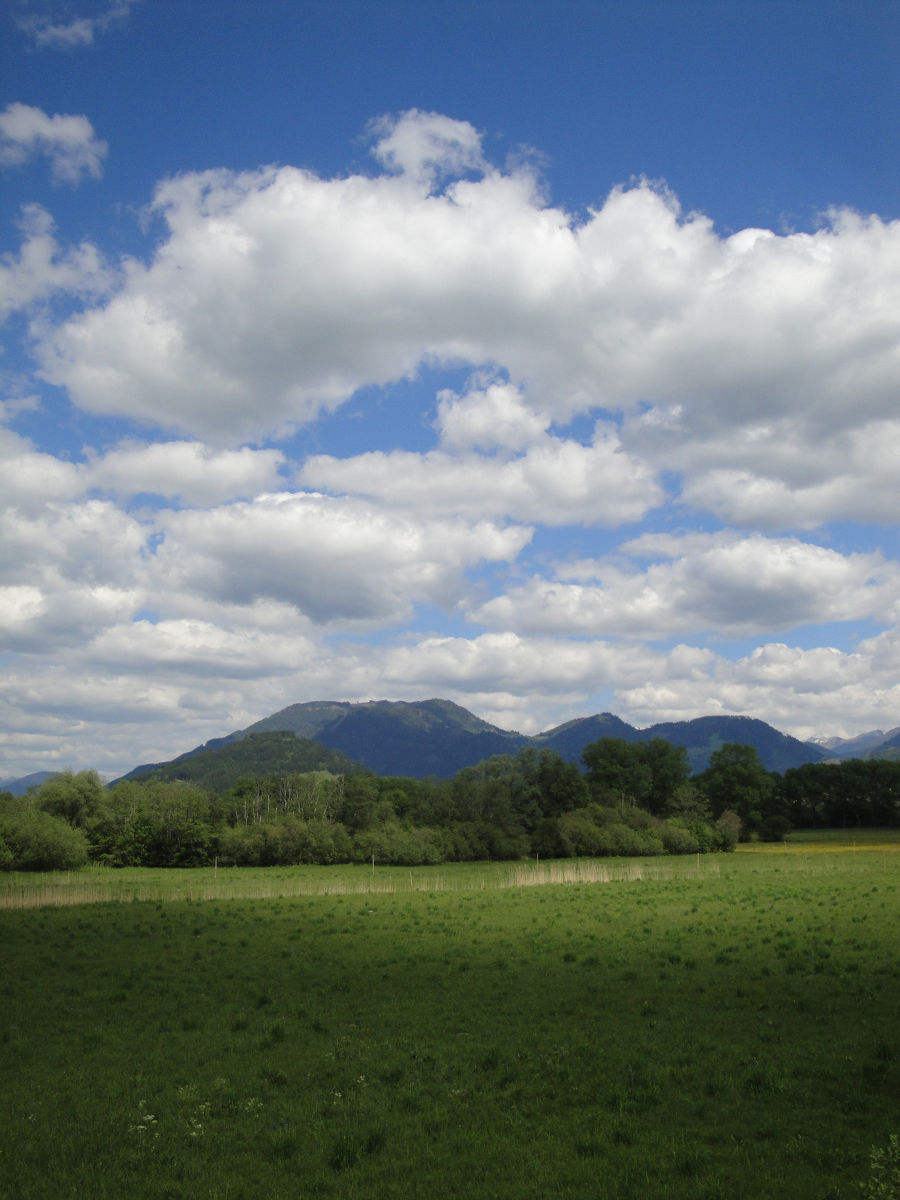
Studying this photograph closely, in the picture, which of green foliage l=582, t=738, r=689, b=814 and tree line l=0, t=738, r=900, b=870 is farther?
green foliage l=582, t=738, r=689, b=814

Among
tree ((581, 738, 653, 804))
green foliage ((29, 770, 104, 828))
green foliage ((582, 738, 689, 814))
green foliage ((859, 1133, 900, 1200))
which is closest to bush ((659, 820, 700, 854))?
tree ((581, 738, 653, 804))

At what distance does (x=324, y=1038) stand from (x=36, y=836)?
6251 cm

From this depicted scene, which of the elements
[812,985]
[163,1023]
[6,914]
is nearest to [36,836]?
[6,914]

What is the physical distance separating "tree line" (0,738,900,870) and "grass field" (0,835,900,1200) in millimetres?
55917

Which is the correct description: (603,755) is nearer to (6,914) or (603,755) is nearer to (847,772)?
(847,772)

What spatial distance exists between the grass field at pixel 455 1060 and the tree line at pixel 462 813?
5592 cm

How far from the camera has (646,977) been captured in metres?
17.8

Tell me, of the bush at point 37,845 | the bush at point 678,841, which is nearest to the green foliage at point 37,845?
the bush at point 37,845

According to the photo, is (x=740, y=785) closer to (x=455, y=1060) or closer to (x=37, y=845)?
(x=37, y=845)

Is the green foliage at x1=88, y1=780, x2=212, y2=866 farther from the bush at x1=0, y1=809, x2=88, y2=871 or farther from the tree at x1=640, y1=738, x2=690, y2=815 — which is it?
the tree at x1=640, y1=738, x2=690, y2=815

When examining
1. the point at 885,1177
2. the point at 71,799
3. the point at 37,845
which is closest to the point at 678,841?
the point at 37,845

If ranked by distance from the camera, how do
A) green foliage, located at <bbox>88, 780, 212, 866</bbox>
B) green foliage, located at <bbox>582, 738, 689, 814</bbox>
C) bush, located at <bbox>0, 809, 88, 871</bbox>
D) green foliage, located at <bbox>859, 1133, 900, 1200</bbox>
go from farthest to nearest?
1. green foliage, located at <bbox>582, 738, 689, 814</bbox>
2. green foliage, located at <bbox>88, 780, 212, 866</bbox>
3. bush, located at <bbox>0, 809, 88, 871</bbox>
4. green foliage, located at <bbox>859, 1133, 900, 1200</bbox>

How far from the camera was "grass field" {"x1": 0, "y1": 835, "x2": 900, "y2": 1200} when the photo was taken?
829 centimetres

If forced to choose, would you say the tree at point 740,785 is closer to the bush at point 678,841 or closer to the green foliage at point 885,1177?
the bush at point 678,841
